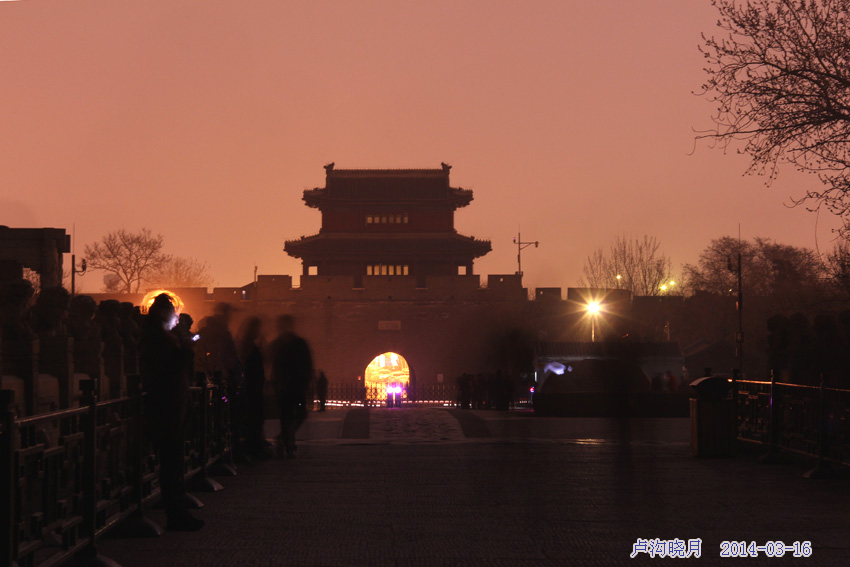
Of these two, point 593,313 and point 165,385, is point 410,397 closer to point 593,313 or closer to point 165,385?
point 593,313

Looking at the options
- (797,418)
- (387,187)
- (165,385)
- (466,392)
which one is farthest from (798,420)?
(387,187)

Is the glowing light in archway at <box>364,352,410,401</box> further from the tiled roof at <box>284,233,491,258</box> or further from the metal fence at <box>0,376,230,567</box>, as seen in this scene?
the metal fence at <box>0,376,230,567</box>

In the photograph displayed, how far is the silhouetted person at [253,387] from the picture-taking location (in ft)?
37.6

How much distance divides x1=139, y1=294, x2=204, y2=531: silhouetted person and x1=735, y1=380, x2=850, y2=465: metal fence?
571cm

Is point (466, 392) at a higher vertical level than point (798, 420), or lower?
lower

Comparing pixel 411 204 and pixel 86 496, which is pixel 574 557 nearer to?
pixel 86 496

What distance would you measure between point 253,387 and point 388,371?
152ft

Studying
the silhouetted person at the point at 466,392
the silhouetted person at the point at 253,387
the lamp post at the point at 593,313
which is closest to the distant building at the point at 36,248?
the silhouetted person at the point at 466,392

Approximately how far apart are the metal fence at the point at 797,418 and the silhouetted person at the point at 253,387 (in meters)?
5.32

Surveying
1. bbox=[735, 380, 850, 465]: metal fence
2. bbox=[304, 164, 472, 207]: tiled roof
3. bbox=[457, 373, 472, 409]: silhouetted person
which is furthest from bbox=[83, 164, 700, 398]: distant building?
bbox=[735, 380, 850, 465]: metal fence

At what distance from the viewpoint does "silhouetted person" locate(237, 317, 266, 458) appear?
11.5 metres

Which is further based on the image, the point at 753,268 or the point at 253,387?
the point at 753,268

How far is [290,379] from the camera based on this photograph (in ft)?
37.9

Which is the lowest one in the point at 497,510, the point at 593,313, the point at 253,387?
the point at 497,510
